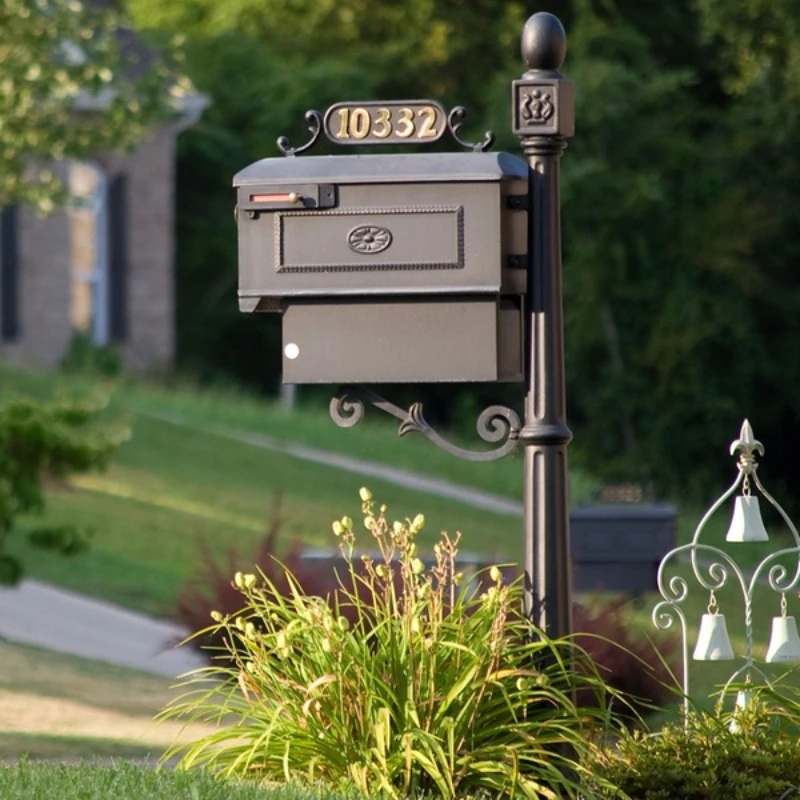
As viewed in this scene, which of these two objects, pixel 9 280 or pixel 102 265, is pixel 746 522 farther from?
pixel 102 265

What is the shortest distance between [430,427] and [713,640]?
3.75 feet

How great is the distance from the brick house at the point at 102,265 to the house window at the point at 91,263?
0.02 metres

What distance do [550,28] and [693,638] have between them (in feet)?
31.7

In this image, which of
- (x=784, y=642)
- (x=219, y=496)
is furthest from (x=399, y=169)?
(x=219, y=496)

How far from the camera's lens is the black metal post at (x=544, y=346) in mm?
5117

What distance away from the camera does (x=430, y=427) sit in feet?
17.6

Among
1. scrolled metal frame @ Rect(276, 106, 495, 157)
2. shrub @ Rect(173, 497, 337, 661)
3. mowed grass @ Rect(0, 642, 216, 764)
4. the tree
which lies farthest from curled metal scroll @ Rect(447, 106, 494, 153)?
the tree

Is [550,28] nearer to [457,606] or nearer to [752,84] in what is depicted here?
[457,606]

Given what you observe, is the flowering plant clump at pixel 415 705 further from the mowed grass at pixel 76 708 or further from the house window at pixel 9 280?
the house window at pixel 9 280

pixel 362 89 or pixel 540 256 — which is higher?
pixel 362 89

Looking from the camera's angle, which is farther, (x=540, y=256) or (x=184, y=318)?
(x=184, y=318)

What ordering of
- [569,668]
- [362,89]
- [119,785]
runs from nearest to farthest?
[119,785] < [569,668] < [362,89]

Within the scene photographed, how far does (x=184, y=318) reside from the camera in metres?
33.2

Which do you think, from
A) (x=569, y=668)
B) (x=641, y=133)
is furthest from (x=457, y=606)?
(x=641, y=133)
